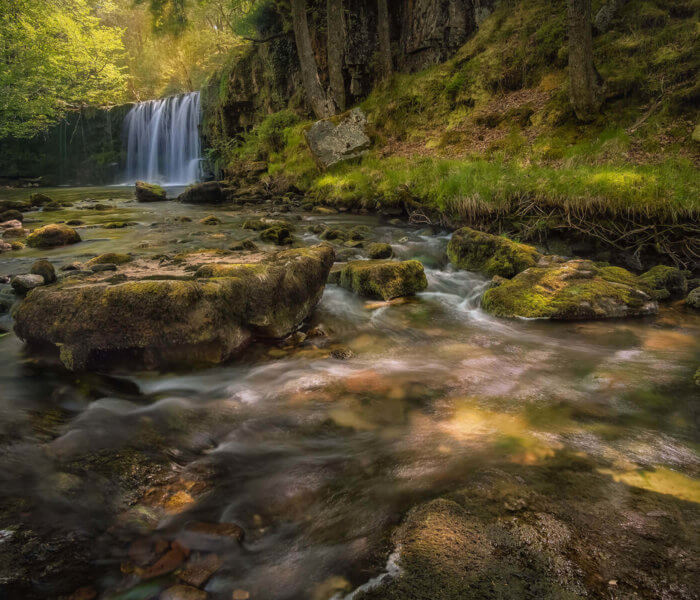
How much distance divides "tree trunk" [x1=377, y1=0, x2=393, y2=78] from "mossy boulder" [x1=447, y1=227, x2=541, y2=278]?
468 inches

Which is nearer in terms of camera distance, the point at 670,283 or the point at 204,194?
the point at 670,283

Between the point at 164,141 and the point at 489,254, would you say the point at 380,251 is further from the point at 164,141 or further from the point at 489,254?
the point at 164,141

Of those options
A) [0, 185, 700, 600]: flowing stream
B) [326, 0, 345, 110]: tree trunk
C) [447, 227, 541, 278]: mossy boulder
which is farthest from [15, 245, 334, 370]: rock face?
[326, 0, 345, 110]: tree trunk

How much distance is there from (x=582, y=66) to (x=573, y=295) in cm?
691

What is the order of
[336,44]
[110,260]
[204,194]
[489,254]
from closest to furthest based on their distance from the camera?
[110,260] → [489,254] → [336,44] → [204,194]

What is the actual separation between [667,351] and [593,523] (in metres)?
2.93

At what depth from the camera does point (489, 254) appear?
6.46 m

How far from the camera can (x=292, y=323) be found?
4.37 meters

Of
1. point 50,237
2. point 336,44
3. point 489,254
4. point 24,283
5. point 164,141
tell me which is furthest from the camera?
point 164,141

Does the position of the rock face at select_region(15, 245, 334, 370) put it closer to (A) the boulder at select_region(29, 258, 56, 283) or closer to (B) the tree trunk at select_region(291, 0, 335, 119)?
(A) the boulder at select_region(29, 258, 56, 283)

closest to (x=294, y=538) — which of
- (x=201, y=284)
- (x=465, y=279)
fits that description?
(x=201, y=284)

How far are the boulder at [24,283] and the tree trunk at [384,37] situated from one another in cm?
1476

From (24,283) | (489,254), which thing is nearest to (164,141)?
(24,283)

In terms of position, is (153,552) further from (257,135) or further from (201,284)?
(257,135)
